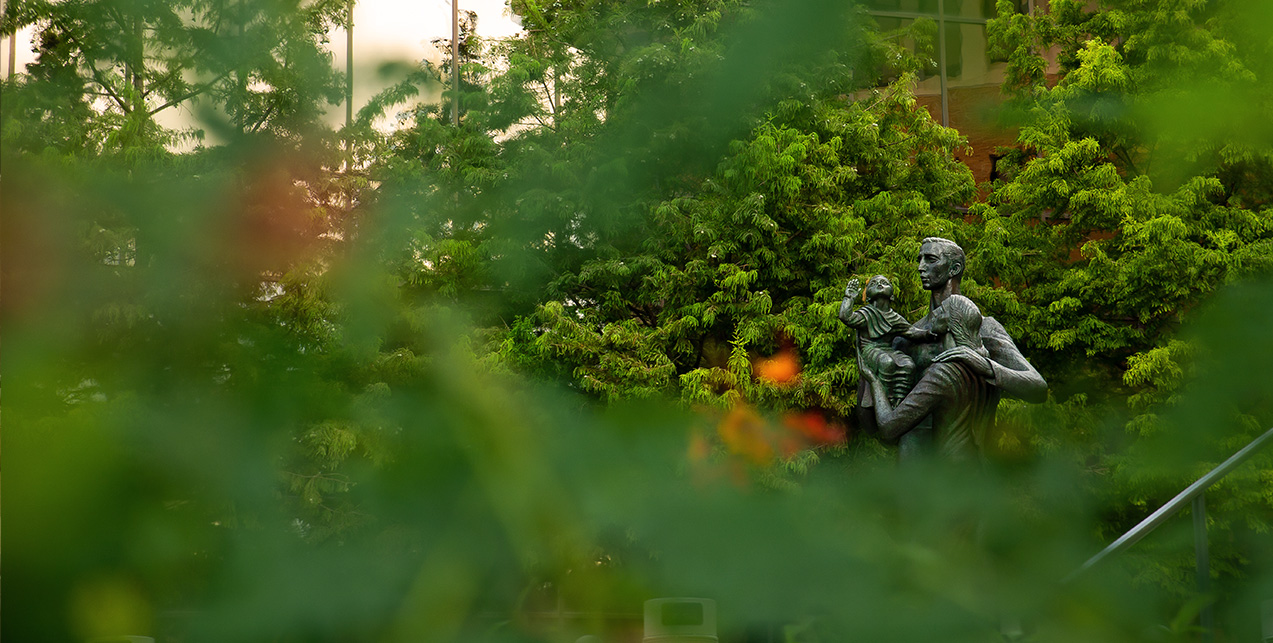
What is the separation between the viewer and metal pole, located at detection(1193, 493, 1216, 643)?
483 millimetres

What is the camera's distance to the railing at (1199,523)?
51cm

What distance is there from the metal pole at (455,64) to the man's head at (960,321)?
2563 millimetres

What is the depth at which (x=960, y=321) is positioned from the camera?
119 inches

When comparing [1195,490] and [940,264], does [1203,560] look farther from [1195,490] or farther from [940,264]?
[940,264]

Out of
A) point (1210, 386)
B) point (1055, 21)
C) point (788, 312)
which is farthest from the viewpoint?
point (1055, 21)

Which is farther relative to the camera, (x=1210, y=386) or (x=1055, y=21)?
(x=1055, y=21)

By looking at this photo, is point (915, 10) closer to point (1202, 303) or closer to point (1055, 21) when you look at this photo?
point (1202, 303)

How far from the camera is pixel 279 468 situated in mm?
435

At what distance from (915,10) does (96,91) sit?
1.44ft

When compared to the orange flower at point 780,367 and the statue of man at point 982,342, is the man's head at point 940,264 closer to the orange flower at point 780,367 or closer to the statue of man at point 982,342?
the statue of man at point 982,342

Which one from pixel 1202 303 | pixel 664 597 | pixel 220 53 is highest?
pixel 220 53

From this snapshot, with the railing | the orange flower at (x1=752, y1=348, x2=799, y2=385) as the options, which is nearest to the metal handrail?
the railing

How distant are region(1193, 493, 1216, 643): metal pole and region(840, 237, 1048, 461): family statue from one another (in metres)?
1.71

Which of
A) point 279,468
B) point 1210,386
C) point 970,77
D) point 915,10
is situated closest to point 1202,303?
point 1210,386
